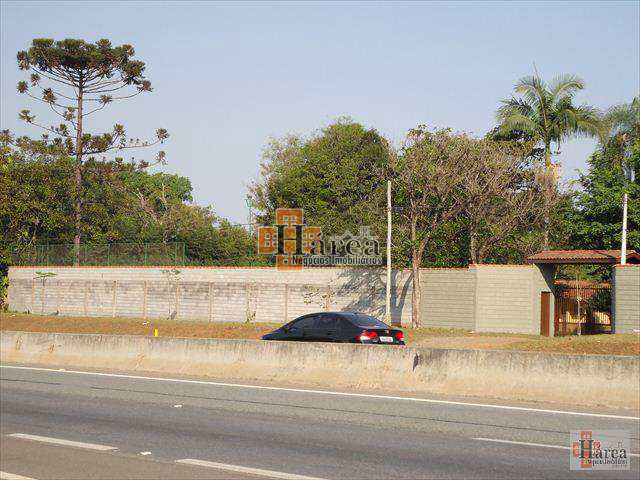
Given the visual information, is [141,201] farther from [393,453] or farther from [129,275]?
[393,453]

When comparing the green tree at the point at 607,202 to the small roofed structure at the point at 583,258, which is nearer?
the small roofed structure at the point at 583,258

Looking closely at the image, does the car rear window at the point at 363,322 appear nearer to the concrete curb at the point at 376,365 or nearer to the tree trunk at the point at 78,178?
the concrete curb at the point at 376,365

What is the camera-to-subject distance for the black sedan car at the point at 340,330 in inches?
890

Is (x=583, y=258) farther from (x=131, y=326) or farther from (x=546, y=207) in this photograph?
(x=131, y=326)

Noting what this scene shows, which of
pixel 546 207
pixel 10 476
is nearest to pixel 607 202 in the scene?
pixel 546 207

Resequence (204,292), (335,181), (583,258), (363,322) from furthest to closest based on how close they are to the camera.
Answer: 1. (335,181)
2. (204,292)
3. (583,258)
4. (363,322)

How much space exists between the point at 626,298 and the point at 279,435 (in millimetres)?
20984

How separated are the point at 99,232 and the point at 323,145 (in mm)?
18380

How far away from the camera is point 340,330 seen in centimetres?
2291

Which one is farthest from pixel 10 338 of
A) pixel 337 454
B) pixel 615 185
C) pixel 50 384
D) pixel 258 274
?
pixel 615 185

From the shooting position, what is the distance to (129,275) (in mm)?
46188

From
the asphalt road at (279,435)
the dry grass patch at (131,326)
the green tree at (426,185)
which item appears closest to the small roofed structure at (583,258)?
the green tree at (426,185)

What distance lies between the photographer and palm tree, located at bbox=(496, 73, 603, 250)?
4688 cm

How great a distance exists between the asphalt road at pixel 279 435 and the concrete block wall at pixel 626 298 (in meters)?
16.3
